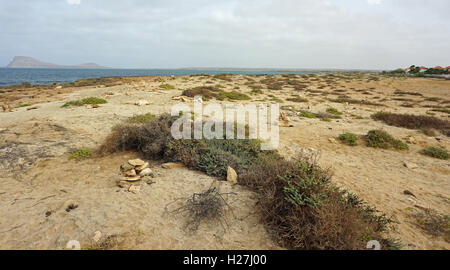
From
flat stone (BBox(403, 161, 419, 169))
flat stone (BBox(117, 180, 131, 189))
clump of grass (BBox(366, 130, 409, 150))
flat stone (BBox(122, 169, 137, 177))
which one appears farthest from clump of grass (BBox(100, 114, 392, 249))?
clump of grass (BBox(366, 130, 409, 150))

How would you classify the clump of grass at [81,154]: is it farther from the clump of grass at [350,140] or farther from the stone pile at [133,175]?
the clump of grass at [350,140]

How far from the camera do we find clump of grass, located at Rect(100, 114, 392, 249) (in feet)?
8.54

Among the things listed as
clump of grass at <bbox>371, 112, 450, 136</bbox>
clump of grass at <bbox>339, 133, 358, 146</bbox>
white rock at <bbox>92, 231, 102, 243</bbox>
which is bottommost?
white rock at <bbox>92, 231, 102, 243</bbox>

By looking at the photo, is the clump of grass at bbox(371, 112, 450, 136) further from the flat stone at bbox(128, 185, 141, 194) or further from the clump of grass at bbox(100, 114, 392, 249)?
the flat stone at bbox(128, 185, 141, 194)

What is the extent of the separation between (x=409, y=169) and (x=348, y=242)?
4659 mm

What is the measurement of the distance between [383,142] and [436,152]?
1.34 metres

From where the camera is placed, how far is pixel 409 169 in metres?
5.57

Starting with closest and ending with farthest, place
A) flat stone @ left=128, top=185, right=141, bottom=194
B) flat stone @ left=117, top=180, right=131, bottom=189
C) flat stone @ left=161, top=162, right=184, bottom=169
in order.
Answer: flat stone @ left=128, top=185, right=141, bottom=194
flat stone @ left=117, top=180, right=131, bottom=189
flat stone @ left=161, top=162, right=184, bottom=169

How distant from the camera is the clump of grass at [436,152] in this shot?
6221 millimetres

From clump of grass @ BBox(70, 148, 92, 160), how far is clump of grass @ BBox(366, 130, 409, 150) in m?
8.75

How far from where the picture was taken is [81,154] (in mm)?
5375

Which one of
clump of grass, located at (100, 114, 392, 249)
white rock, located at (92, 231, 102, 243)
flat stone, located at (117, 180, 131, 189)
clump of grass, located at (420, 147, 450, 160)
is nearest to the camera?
clump of grass, located at (100, 114, 392, 249)
